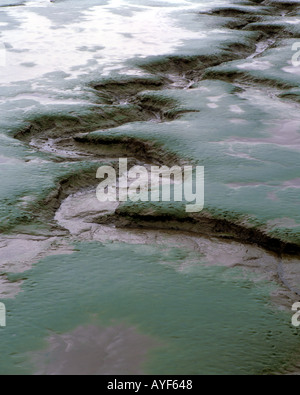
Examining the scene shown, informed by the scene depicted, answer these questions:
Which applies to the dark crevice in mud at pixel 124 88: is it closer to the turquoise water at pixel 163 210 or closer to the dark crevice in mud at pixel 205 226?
the turquoise water at pixel 163 210

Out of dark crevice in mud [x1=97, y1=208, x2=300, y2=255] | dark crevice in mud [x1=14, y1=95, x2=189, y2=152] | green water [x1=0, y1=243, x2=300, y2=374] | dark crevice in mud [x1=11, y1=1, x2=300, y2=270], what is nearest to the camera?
green water [x1=0, y1=243, x2=300, y2=374]

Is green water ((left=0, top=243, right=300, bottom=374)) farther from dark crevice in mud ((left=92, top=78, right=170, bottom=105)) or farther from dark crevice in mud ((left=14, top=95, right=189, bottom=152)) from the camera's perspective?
dark crevice in mud ((left=92, top=78, right=170, bottom=105))

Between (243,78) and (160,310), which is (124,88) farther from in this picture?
(160,310)

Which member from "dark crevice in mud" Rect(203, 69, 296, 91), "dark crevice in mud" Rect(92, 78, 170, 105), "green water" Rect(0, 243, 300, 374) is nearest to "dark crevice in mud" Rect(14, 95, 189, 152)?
"dark crevice in mud" Rect(92, 78, 170, 105)

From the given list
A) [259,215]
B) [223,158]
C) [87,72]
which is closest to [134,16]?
[87,72]

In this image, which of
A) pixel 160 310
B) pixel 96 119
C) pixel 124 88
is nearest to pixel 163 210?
pixel 160 310

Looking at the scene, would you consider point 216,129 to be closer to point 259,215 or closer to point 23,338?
point 259,215

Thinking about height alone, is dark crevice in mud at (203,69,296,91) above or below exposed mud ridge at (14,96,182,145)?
above

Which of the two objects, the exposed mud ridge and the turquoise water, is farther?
the exposed mud ridge
